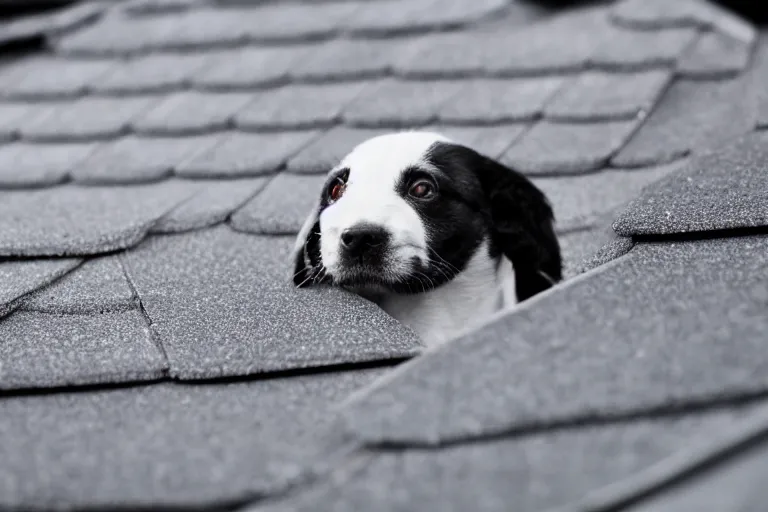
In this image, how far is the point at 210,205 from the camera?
216 centimetres

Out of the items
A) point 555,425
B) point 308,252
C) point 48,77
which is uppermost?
point 555,425

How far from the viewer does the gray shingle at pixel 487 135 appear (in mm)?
2330

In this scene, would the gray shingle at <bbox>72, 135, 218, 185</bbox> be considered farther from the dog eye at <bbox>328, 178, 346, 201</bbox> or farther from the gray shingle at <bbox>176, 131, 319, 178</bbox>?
the dog eye at <bbox>328, 178, 346, 201</bbox>

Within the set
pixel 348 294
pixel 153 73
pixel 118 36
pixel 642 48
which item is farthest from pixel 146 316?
pixel 118 36

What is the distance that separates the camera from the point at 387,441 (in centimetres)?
112

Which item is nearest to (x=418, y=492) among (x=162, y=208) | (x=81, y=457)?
(x=81, y=457)

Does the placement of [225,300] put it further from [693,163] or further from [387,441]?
[693,163]

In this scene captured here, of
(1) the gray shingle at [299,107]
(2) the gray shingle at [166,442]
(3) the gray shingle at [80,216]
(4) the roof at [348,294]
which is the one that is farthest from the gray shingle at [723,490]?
(1) the gray shingle at [299,107]

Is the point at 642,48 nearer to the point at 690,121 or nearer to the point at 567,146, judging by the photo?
the point at 690,121

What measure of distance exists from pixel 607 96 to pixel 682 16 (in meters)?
0.45

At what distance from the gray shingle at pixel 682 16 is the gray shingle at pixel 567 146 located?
502mm

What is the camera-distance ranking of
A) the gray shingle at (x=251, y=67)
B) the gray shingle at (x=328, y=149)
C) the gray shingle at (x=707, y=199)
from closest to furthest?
the gray shingle at (x=707, y=199) → the gray shingle at (x=328, y=149) → the gray shingle at (x=251, y=67)

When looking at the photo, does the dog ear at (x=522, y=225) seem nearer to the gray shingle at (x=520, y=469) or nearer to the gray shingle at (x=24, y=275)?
the gray shingle at (x=24, y=275)

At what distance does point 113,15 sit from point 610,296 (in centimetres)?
242
